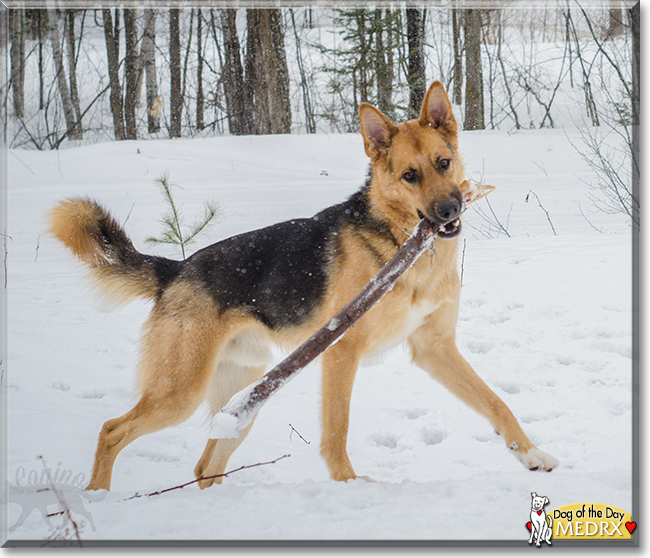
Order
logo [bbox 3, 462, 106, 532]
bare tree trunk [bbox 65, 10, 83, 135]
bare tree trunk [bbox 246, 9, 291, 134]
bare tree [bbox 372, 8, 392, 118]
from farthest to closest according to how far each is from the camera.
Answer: bare tree trunk [bbox 65, 10, 83, 135] → bare tree trunk [bbox 246, 9, 291, 134] → bare tree [bbox 372, 8, 392, 118] → logo [bbox 3, 462, 106, 532]

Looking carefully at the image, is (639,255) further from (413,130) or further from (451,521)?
(451,521)

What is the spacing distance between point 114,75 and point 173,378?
28.4 ft

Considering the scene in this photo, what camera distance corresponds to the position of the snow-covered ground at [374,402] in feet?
6.25

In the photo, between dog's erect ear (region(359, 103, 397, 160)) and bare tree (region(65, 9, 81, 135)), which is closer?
dog's erect ear (region(359, 103, 397, 160))

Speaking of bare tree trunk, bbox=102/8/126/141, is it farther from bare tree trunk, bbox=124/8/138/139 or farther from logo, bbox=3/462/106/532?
logo, bbox=3/462/106/532

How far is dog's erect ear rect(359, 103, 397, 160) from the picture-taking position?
2.65 metres

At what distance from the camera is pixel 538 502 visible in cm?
Answer: 187

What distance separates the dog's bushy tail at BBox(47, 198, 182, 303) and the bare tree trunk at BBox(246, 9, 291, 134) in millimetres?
3391

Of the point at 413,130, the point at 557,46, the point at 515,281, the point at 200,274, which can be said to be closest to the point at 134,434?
the point at 200,274

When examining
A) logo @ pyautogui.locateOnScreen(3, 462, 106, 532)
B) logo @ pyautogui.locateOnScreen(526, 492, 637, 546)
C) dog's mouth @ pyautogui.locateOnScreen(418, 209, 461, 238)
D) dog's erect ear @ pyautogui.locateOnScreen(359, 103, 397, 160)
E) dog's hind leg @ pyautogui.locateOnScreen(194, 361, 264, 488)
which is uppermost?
dog's erect ear @ pyautogui.locateOnScreen(359, 103, 397, 160)

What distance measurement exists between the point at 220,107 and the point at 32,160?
9.22 feet

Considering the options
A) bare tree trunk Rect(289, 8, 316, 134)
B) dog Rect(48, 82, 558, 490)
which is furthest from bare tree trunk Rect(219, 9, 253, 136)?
dog Rect(48, 82, 558, 490)

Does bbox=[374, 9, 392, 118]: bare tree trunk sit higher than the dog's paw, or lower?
higher

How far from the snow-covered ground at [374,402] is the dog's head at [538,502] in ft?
0.08
